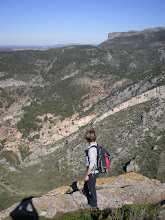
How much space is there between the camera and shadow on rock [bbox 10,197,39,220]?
672 centimetres

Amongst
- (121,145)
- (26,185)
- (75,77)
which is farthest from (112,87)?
(26,185)

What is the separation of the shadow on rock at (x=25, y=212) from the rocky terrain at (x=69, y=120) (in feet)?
38.1

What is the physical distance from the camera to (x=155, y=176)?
1627 cm

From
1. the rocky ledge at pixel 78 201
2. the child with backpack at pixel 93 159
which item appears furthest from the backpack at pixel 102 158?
the rocky ledge at pixel 78 201

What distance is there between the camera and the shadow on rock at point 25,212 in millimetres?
6723

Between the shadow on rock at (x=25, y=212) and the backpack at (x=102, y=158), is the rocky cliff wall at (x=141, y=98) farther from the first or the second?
the shadow on rock at (x=25, y=212)

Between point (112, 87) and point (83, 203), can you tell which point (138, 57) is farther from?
point (83, 203)

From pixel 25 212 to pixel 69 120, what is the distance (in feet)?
111

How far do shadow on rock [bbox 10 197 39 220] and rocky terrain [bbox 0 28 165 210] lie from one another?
11.6m

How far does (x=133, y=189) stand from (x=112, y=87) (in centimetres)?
4415

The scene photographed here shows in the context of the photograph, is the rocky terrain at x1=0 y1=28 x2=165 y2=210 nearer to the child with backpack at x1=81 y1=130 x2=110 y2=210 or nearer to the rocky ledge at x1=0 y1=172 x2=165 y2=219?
the rocky ledge at x1=0 y1=172 x2=165 y2=219

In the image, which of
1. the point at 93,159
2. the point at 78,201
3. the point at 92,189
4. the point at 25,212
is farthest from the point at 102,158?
the point at 25,212

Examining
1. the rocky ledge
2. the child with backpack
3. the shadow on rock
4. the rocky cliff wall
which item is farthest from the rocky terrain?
the shadow on rock

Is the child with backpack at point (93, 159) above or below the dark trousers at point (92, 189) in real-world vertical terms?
above
